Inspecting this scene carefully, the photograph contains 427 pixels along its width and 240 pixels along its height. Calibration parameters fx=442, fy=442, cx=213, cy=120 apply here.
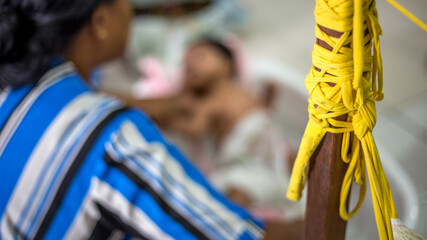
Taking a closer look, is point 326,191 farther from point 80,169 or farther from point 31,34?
point 31,34

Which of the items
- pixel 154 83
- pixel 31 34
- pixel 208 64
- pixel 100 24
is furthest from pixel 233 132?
pixel 31 34

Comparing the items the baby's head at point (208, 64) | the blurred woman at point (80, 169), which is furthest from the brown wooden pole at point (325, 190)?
the baby's head at point (208, 64)

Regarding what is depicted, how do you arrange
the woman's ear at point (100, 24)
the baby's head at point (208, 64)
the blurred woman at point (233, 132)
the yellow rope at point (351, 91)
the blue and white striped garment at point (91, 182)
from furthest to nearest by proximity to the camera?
the baby's head at point (208, 64), the blurred woman at point (233, 132), the woman's ear at point (100, 24), the blue and white striped garment at point (91, 182), the yellow rope at point (351, 91)

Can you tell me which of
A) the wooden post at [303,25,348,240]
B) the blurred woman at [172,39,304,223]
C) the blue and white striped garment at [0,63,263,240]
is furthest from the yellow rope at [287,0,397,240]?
the blurred woman at [172,39,304,223]

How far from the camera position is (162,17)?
99.0 inches

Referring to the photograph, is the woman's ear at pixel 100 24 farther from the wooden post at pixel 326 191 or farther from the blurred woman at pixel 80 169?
the wooden post at pixel 326 191

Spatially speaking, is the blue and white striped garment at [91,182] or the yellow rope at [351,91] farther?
the blue and white striped garment at [91,182]

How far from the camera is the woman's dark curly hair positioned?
921 millimetres

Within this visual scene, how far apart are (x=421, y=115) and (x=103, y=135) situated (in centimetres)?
58

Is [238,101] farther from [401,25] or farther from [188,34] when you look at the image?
[401,25]

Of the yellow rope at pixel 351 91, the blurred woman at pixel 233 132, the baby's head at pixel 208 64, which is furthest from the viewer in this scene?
the baby's head at pixel 208 64

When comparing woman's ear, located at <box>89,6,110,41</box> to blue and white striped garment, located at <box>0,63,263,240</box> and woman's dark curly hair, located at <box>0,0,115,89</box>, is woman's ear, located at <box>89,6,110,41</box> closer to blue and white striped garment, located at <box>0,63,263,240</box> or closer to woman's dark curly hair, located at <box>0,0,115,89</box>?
woman's dark curly hair, located at <box>0,0,115,89</box>

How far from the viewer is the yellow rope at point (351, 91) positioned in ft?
1.60

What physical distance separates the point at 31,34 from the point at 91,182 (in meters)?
0.37
